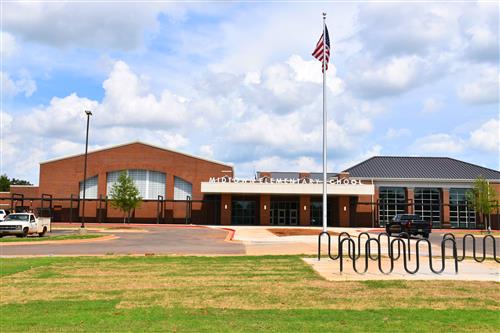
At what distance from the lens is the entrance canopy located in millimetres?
53156

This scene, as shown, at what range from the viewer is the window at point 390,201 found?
57.1 metres

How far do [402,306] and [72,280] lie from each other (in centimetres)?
754

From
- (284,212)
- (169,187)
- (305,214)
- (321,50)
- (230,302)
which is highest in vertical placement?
(321,50)

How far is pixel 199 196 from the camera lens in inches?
2261

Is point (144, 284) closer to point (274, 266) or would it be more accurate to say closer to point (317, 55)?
point (274, 266)

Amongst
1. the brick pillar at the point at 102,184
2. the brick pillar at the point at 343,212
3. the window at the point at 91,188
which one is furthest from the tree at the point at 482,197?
the window at the point at 91,188

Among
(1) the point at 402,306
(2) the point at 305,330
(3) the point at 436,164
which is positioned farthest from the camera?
(3) the point at 436,164

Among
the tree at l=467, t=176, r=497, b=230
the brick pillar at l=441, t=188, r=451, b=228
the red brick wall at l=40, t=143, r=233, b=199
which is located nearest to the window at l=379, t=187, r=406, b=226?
the brick pillar at l=441, t=188, r=451, b=228

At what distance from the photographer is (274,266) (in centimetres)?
1445

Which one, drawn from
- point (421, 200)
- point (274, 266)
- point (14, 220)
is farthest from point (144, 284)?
point (421, 200)

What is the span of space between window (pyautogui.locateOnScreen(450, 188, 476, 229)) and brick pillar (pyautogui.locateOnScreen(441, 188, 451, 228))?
0.62 metres

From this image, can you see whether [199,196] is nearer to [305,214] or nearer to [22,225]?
[305,214]

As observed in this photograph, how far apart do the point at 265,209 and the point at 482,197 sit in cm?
2267

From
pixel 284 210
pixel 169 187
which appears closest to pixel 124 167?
pixel 169 187
